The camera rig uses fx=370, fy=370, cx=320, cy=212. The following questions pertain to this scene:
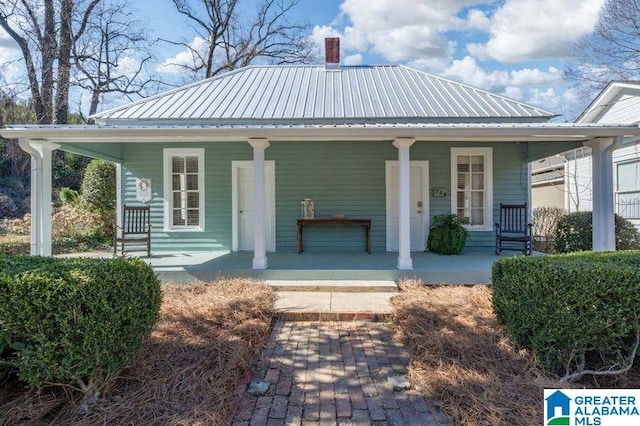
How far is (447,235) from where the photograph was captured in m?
7.38

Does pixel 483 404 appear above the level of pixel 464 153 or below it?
below

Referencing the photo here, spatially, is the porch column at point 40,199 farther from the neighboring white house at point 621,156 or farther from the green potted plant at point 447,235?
the neighboring white house at point 621,156

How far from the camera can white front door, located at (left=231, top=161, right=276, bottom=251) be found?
803 cm

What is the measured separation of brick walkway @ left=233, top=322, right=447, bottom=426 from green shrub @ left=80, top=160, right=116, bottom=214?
29.5ft

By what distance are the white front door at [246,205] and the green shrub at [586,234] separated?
6200 mm

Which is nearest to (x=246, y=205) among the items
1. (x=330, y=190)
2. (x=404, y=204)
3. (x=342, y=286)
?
(x=330, y=190)

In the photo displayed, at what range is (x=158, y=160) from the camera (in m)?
8.05

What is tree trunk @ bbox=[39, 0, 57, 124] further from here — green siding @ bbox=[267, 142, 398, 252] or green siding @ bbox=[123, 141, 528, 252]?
green siding @ bbox=[267, 142, 398, 252]

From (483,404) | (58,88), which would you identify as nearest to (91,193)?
(58,88)

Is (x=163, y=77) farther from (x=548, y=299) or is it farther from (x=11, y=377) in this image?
(x=548, y=299)

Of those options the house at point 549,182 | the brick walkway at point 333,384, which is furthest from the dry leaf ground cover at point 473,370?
the house at point 549,182

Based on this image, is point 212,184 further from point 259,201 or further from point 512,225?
point 512,225

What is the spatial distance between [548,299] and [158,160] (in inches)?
302

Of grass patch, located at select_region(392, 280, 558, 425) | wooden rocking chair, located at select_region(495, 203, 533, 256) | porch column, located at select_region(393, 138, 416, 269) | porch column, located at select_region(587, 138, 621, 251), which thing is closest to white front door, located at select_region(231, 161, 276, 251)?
porch column, located at select_region(393, 138, 416, 269)
